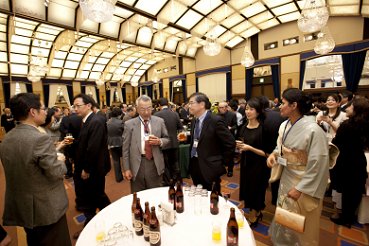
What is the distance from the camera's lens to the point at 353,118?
2.13 metres

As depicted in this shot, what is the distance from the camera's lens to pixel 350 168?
2.28m

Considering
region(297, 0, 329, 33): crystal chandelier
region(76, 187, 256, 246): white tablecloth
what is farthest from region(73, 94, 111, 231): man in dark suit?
region(297, 0, 329, 33): crystal chandelier

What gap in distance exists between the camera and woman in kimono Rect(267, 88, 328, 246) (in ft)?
4.97

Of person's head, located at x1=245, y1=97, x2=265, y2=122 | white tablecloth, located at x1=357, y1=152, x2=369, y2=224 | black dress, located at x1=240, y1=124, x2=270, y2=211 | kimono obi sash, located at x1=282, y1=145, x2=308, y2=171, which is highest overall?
person's head, located at x1=245, y1=97, x2=265, y2=122

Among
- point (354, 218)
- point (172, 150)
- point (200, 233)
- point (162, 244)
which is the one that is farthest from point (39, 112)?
point (354, 218)

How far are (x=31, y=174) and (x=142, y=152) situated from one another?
103 centimetres

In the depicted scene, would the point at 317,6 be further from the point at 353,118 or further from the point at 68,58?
the point at 68,58

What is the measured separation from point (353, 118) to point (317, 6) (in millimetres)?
2488

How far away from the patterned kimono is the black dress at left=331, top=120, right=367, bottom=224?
3.16 feet

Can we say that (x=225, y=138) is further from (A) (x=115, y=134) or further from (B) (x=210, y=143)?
(A) (x=115, y=134)

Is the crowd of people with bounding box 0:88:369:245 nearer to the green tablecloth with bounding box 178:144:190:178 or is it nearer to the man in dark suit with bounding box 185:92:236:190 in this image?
the man in dark suit with bounding box 185:92:236:190

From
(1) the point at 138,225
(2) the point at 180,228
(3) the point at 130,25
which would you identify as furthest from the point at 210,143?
(3) the point at 130,25

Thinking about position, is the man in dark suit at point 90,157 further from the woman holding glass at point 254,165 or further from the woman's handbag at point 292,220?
the woman's handbag at point 292,220

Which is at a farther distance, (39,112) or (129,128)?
(129,128)
